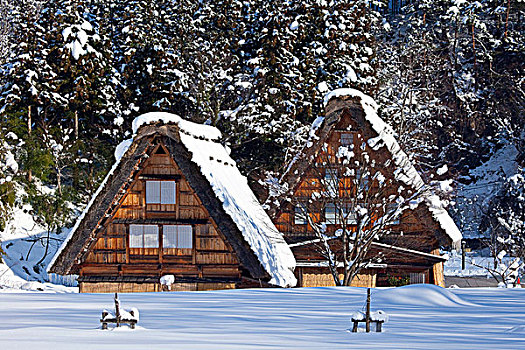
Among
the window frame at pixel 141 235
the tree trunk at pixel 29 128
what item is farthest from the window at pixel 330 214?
the tree trunk at pixel 29 128

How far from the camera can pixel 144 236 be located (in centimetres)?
2005

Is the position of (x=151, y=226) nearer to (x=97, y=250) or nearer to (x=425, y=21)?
(x=97, y=250)

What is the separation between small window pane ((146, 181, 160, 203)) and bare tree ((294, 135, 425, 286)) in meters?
4.31

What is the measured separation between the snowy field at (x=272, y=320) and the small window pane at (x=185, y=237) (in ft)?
27.0

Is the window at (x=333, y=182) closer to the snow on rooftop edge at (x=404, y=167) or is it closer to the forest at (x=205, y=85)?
the snow on rooftop edge at (x=404, y=167)

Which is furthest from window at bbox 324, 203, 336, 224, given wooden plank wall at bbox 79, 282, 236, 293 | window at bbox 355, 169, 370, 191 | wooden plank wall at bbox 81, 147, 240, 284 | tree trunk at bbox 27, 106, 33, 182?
tree trunk at bbox 27, 106, 33, 182

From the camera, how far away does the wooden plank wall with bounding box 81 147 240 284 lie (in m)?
19.7

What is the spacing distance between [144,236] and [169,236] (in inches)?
31.3

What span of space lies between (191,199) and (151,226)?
1.54m

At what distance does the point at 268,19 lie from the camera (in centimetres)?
3550

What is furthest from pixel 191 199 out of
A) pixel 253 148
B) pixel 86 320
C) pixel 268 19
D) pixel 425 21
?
pixel 425 21

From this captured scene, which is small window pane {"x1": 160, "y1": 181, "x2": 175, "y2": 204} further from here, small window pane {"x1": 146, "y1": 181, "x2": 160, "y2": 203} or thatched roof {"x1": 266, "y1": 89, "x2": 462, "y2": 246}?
thatched roof {"x1": 266, "y1": 89, "x2": 462, "y2": 246}

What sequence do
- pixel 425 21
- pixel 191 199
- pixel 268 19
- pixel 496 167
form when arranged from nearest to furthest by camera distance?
1. pixel 191 199
2. pixel 268 19
3. pixel 496 167
4. pixel 425 21

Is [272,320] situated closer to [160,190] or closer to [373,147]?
[160,190]
